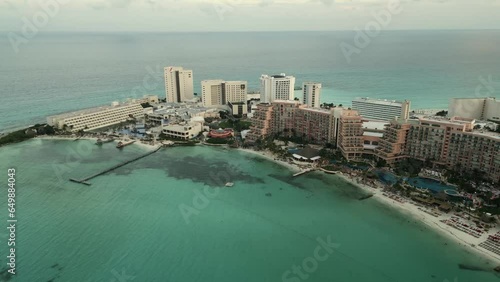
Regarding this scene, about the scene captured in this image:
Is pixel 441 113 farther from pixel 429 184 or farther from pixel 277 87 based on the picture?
pixel 277 87

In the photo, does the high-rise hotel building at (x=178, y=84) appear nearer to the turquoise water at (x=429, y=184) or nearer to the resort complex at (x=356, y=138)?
the resort complex at (x=356, y=138)

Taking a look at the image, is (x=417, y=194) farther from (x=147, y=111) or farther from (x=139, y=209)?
(x=147, y=111)

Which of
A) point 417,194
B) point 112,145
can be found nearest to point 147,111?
point 112,145

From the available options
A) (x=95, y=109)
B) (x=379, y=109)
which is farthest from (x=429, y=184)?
(x=95, y=109)

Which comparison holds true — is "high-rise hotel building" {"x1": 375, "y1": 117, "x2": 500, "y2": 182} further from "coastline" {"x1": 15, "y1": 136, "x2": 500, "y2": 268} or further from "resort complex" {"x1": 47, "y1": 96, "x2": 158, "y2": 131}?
"resort complex" {"x1": 47, "y1": 96, "x2": 158, "y2": 131}

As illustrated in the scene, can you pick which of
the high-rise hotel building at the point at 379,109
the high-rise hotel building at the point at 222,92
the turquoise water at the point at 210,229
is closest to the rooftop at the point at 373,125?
the high-rise hotel building at the point at 379,109
